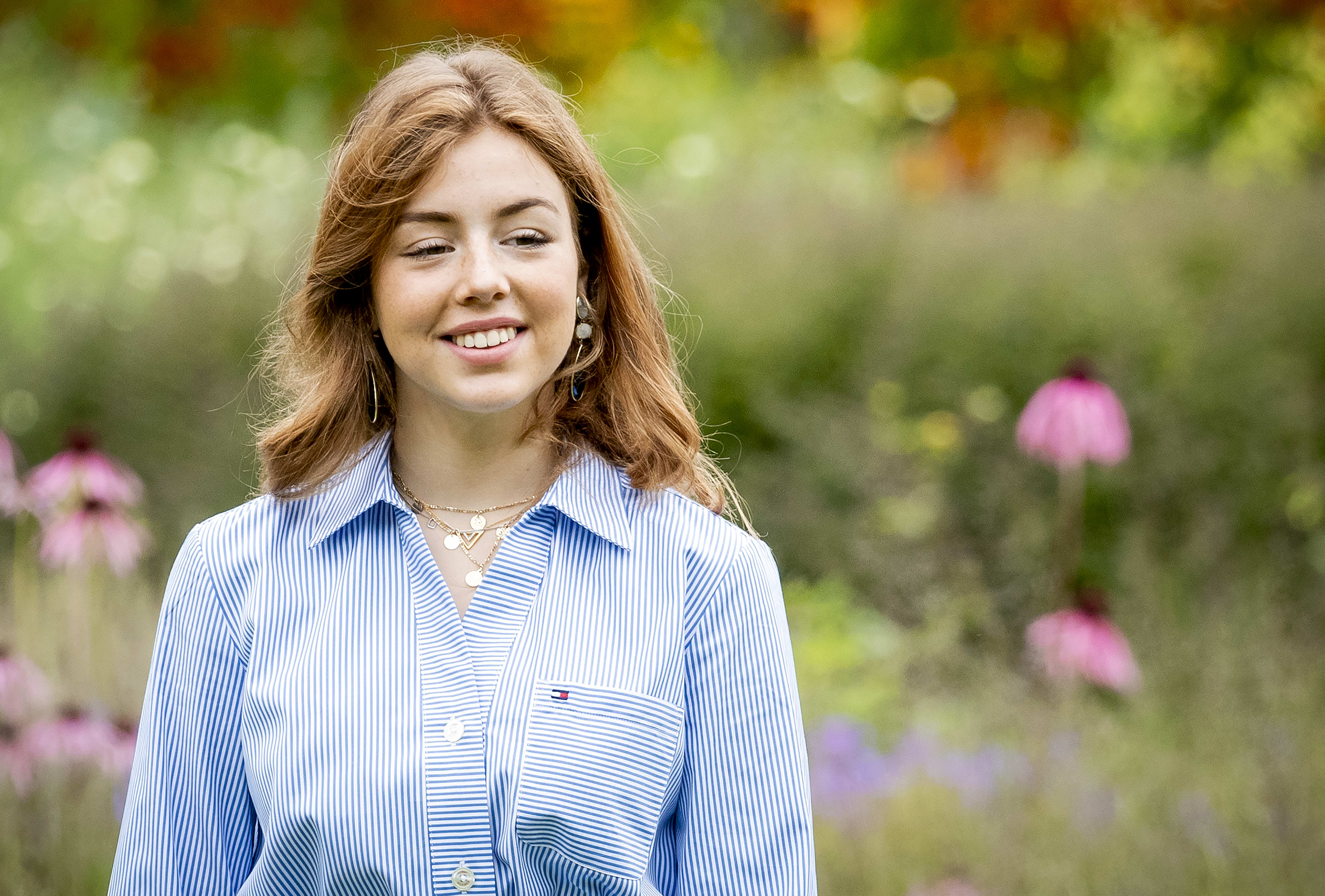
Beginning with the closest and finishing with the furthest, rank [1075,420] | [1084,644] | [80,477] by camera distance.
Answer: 1. [80,477]
2. [1084,644]
3. [1075,420]

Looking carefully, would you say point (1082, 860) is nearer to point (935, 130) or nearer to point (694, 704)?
point (694, 704)

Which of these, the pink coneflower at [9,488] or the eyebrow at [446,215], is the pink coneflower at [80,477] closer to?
the pink coneflower at [9,488]

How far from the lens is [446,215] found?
1.59 m

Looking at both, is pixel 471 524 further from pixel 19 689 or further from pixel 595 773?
pixel 19 689

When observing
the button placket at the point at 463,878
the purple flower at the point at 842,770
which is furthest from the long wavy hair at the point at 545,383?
the purple flower at the point at 842,770

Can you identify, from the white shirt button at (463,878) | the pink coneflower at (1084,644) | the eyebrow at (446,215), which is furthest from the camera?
the pink coneflower at (1084,644)

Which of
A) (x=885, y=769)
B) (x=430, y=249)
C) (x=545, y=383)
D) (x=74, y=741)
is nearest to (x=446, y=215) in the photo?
(x=430, y=249)

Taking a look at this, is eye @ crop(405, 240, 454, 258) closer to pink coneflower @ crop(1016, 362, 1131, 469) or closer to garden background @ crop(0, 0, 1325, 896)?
garden background @ crop(0, 0, 1325, 896)

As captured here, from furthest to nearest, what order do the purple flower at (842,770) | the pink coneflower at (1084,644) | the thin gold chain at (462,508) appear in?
the purple flower at (842,770) < the pink coneflower at (1084,644) < the thin gold chain at (462,508)

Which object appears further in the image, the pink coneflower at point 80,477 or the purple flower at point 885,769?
the purple flower at point 885,769

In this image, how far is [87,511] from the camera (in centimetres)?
332

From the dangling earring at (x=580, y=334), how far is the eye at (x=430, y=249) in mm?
248

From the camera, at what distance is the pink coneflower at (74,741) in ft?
10.4

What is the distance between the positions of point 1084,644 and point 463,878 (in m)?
2.36
